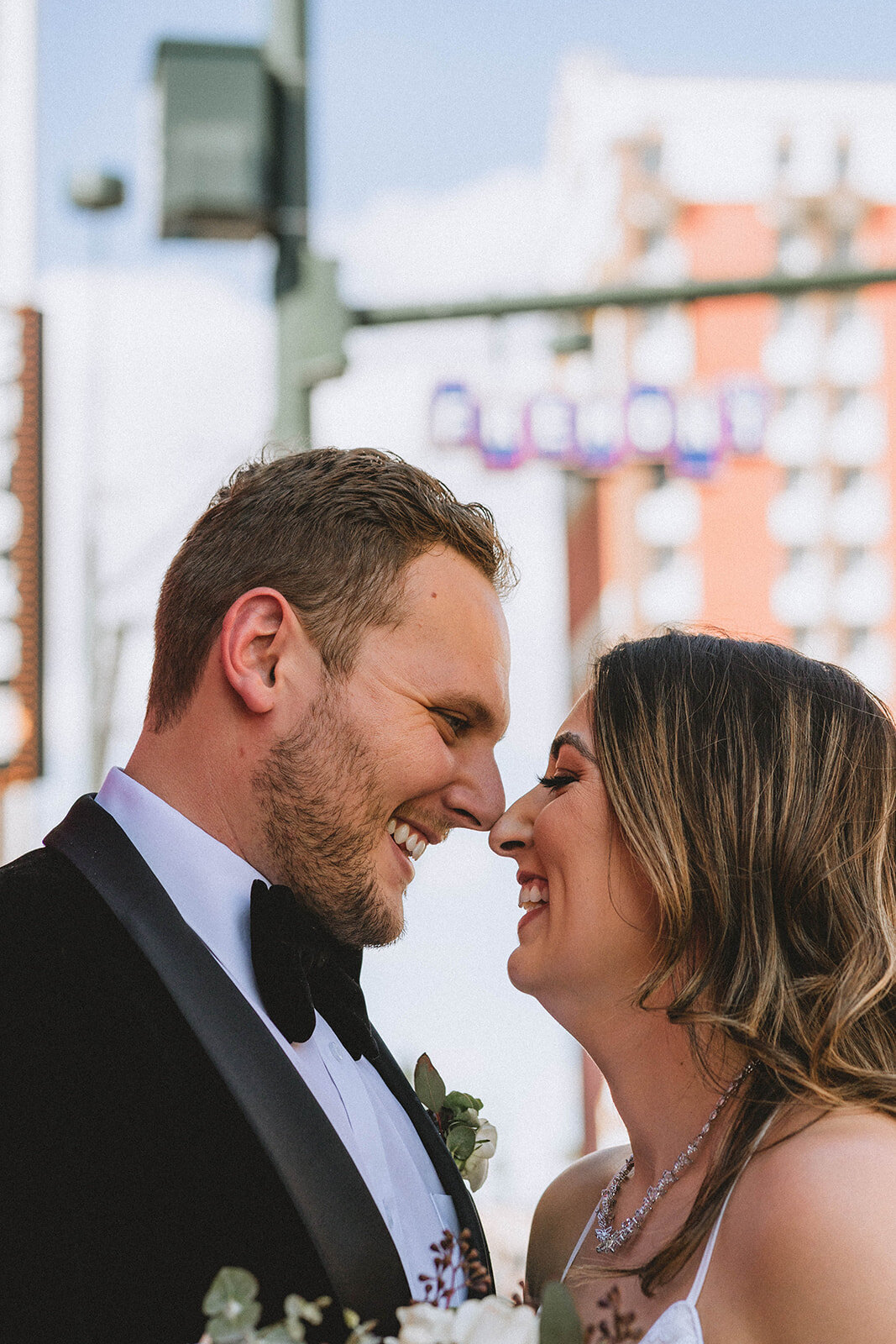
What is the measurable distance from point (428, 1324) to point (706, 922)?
1.11 meters

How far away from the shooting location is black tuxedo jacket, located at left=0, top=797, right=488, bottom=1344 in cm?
207

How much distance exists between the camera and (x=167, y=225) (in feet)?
17.4

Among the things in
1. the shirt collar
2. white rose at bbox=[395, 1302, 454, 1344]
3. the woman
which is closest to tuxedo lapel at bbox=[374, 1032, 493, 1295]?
the woman

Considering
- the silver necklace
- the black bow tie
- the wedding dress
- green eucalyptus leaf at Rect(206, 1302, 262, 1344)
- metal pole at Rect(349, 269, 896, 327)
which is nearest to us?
green eucalyptus leaf at Rect(206, 1302, 262, 1344)

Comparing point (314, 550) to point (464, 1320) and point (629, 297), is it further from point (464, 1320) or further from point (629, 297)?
point (629, 297)

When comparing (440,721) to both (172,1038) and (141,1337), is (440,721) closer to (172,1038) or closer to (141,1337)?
(172,1038)

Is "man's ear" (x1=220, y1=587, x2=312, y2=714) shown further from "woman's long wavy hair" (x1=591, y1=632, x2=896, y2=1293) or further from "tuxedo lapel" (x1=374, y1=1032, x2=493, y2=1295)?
"tuxedo lapel" (x1=374, y1=1032, x2=493, y2=1295)

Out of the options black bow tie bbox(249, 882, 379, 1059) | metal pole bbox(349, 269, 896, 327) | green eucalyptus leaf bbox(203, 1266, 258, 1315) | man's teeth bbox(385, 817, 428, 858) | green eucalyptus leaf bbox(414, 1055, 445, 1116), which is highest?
metal pole bbox(349, 269, 896, 327)

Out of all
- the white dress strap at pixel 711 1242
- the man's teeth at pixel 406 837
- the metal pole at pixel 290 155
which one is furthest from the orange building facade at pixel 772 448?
the white dress strap at pixel 711 1242

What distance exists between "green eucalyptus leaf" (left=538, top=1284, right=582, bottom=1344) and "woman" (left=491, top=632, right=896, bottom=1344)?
1.84ft

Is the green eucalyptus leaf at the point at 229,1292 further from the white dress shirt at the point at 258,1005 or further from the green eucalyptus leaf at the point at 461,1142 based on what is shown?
the green eucalyptus leaf at the point at 461,1142

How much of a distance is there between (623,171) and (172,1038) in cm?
3449

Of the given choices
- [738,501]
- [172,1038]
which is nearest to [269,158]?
[172,1038]

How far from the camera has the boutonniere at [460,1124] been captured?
2932 millimetres
